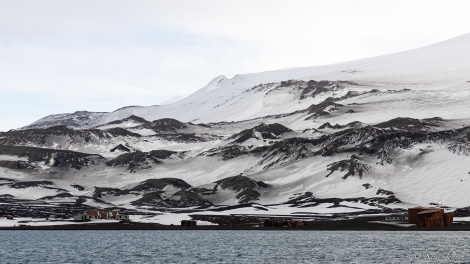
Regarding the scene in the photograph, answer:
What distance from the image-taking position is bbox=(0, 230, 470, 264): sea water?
308 ft

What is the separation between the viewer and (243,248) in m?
112

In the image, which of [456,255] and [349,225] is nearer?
[456,255]

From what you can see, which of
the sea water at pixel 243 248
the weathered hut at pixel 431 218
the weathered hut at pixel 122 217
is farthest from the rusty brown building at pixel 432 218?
the weathered hut at pixel 122 217

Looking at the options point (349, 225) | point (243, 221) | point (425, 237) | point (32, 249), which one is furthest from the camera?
point (243, 221)

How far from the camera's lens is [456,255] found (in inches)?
3693

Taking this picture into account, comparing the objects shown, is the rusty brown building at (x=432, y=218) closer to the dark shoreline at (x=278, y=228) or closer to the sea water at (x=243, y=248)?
the dark shoreline at (x=278, y=228)

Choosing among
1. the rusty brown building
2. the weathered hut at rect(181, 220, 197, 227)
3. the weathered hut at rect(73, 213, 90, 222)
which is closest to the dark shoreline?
the rusty brown building

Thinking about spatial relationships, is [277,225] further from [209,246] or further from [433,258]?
[433,258]

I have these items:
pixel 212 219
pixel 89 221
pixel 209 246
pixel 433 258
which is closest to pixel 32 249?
pixel 209 246

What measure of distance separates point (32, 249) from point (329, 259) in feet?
149

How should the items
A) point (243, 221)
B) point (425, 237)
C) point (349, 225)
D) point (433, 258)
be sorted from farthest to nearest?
point (243, 221)
point (349, 225)
point (425, 237)
point (433, 258)

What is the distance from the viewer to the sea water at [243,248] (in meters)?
94.0

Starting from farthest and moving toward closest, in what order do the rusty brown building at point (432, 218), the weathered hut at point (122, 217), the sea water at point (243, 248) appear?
the weathered hut at point (122, 217)
the rusty brown building at point (432, 218)
the sea water at point (243, 248)

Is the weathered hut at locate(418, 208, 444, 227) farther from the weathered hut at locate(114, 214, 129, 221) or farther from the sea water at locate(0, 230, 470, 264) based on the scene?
the weathered hut at locate(114, 214, 129, 221)
